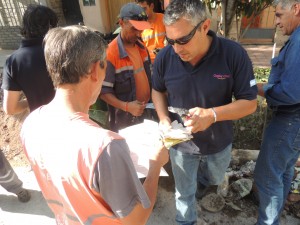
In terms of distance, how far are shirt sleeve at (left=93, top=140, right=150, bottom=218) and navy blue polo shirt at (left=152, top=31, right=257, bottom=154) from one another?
974 mm

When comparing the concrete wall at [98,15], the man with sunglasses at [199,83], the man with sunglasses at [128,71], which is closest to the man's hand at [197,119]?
the man with sunglasses at [199,83]

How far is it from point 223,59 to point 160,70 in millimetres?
487

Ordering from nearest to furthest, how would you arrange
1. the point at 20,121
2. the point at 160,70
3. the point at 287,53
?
the point at 287,53 < the point at 160,70 < the point at 20,121

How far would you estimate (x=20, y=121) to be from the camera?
4391mm

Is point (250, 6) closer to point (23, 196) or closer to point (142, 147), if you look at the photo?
point (142, 147)

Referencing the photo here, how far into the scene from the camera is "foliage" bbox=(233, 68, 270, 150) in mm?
3615

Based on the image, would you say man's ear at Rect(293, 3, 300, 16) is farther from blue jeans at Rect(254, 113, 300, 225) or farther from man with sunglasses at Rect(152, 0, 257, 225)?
blue jeans at Rect(254, 113, 300, 225)

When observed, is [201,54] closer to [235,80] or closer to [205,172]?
[235,80]

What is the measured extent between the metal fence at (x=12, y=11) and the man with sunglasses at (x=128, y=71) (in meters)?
6.95

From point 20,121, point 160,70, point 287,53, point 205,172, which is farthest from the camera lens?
point 20,121

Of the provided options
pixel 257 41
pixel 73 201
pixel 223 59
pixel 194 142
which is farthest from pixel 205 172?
pixel 257 41

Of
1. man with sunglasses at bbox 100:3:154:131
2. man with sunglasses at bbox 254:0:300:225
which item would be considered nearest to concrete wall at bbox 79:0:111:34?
man with sunglasses at bbox 100:3:154:131

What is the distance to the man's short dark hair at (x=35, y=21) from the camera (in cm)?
212

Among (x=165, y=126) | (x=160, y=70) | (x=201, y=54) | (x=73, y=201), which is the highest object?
(x=201, y=54)
